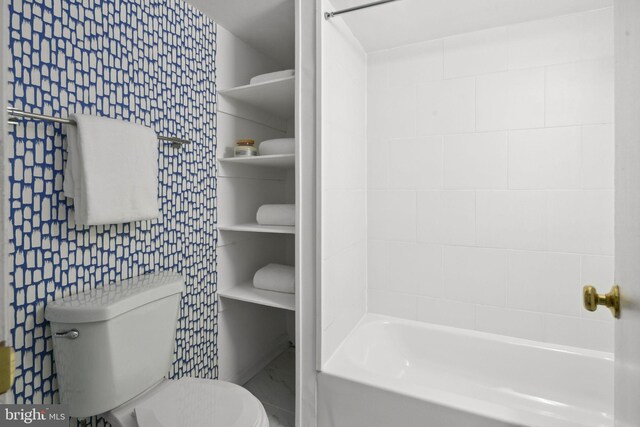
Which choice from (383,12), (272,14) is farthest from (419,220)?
(272,14)

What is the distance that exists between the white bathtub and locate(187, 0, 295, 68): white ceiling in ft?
5.85

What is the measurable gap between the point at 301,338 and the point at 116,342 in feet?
2.50

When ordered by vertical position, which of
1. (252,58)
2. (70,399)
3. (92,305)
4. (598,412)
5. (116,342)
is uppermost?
(252,58)

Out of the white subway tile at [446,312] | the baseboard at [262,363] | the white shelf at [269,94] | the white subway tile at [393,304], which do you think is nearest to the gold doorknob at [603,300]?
the white subway tile at [446,312]

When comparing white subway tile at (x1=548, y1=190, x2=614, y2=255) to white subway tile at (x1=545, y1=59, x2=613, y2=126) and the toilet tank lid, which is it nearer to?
white subway tile at (x1=545, y1=59, x2=613, y2=126)

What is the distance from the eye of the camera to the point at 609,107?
1.52 m

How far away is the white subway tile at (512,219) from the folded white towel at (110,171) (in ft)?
5.48

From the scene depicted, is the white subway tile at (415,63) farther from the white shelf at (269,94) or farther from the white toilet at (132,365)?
the white toilet at (132,365)

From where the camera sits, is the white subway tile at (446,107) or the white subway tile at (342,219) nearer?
the white subway tile at (342,219)

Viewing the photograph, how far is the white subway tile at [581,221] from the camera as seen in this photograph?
1548 mm

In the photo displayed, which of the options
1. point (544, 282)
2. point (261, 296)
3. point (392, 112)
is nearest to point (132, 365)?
point (261, 296)

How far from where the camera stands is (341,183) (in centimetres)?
168

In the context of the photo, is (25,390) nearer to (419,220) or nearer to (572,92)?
(419,220)

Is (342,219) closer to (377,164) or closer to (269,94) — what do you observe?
(377,164)
